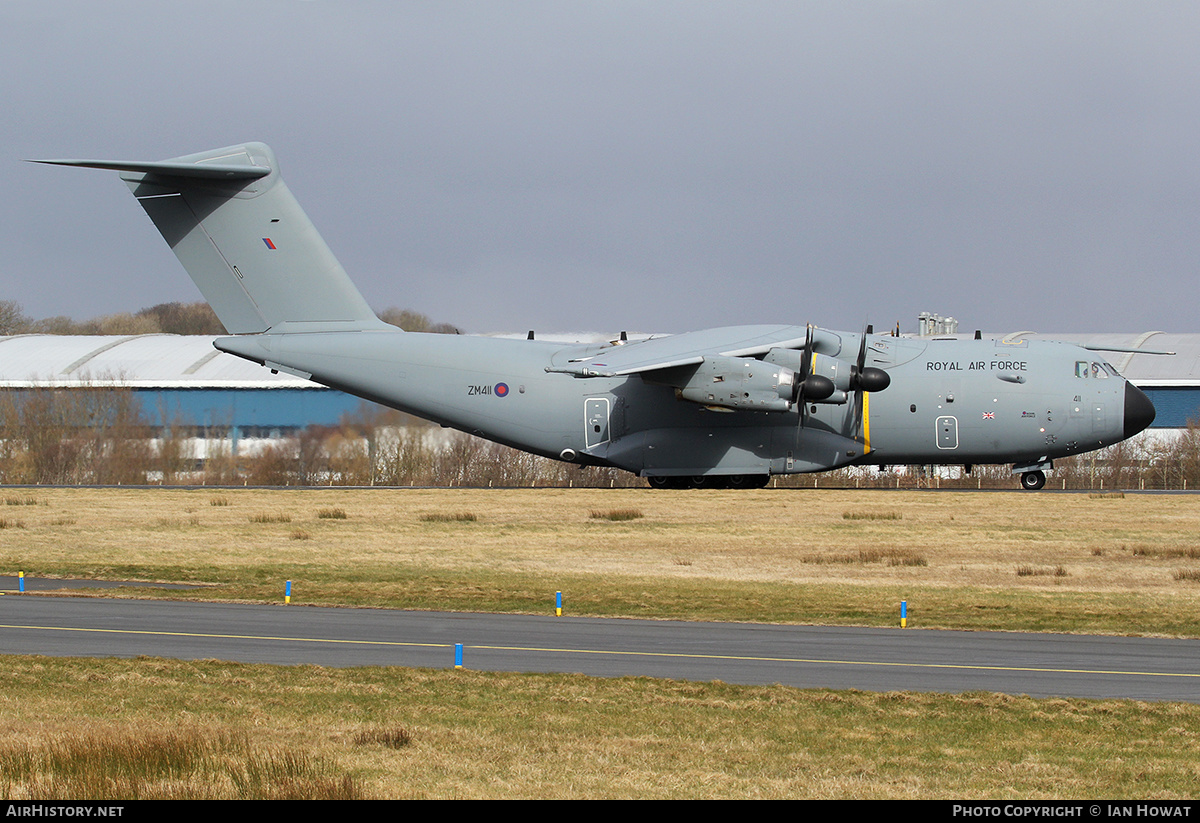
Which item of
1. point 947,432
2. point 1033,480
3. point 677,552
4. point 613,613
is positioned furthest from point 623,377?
point 613,613

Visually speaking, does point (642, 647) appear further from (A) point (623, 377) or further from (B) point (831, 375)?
(A) point (623, 377)

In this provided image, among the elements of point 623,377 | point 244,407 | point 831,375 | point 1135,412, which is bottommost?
point 1135,412

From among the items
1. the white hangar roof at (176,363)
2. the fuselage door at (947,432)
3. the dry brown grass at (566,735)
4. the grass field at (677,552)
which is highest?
the white hangar roof at (176,363)

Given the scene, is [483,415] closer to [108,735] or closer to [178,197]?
[178,197]

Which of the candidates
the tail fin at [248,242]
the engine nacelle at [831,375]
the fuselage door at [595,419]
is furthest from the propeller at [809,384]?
the tail fin at [248,242]

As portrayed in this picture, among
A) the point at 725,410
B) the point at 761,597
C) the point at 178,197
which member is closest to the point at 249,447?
the point at 178,197

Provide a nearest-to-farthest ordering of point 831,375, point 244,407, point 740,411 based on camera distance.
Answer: point 831,375 → point 740,411 → point 244,407

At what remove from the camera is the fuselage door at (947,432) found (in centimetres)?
3572

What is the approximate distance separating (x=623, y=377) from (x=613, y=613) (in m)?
18.5

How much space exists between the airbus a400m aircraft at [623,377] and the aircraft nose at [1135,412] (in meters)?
0.05

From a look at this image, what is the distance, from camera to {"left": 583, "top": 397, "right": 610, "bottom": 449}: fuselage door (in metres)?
36.6

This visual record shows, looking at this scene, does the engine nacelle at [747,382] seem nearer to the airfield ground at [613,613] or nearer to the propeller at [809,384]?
the propeller at [809,384]

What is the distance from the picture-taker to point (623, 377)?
120ft
